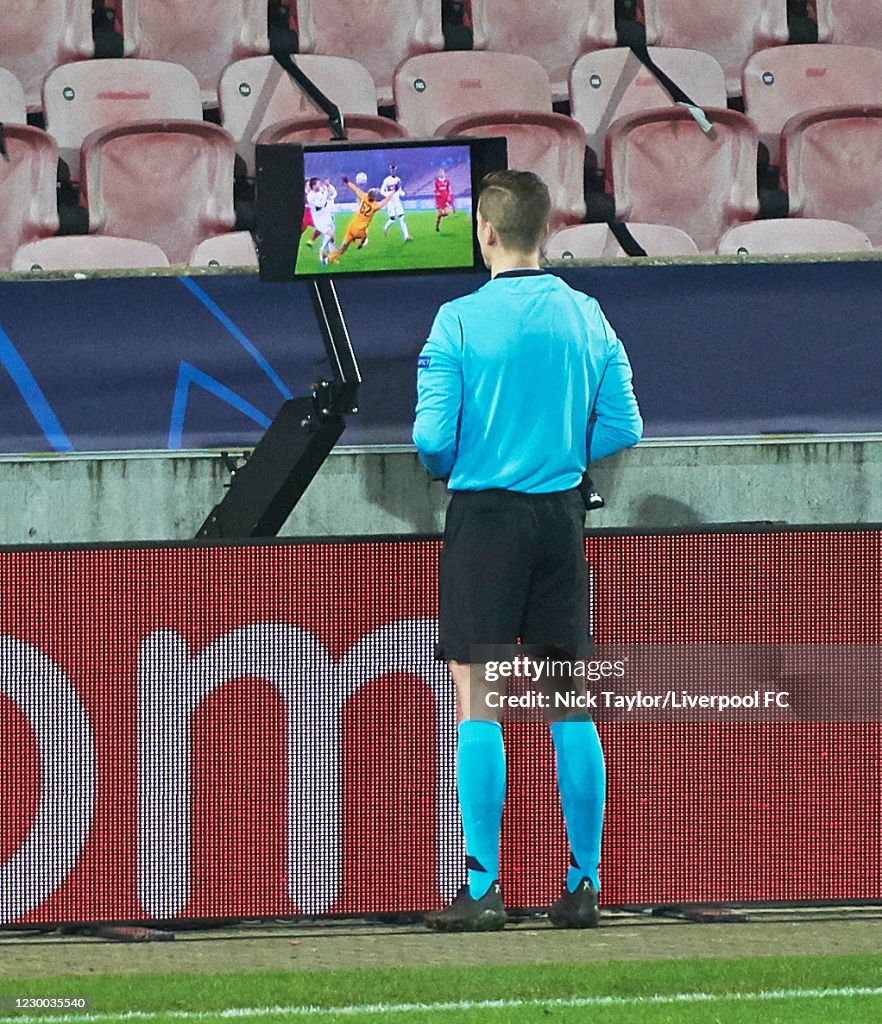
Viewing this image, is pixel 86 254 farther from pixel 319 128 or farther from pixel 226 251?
pixel 319 128

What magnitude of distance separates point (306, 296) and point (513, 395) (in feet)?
9.90

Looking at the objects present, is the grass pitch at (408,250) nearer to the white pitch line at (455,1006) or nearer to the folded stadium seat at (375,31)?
the white pitch line at (455,1006)

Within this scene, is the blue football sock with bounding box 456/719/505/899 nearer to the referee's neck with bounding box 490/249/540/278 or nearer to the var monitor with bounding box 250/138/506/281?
the referee's neck with bounding box 490/249/540/278

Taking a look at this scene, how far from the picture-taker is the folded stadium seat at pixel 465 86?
33.9ft

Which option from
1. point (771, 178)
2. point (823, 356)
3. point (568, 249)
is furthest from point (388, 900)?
point (771, 178)

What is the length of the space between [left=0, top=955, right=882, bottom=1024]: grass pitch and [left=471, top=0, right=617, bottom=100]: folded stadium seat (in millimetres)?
7750

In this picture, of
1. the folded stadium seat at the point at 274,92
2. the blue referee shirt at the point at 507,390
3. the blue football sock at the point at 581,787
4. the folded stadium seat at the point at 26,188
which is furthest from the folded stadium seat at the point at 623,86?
the blue football sock at the point at 581,787

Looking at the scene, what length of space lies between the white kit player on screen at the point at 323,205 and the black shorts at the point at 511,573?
3.43 ft

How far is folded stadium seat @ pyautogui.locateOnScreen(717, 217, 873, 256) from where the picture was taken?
363 inches

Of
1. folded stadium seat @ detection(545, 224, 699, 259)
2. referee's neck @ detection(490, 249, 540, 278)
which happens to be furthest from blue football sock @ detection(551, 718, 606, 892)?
folded stadium seat @ detection(545, 224, 699, 259)

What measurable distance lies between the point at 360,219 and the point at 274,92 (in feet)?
18.6

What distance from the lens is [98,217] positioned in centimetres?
923

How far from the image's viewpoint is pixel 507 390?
4.24 m

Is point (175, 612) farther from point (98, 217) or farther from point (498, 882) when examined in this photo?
point (98, 217)
